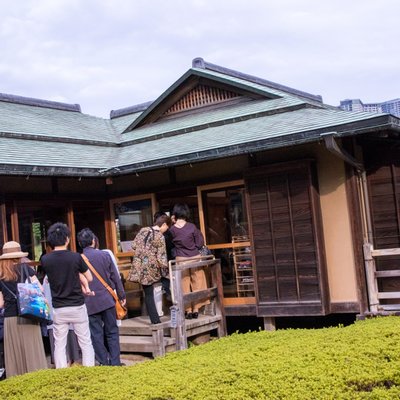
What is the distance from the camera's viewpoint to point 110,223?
10.8 m

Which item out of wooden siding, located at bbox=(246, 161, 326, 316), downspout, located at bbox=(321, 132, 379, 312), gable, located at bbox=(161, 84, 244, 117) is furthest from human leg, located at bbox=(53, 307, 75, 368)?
gable, located at bbox=(161, 84, 244, 117)

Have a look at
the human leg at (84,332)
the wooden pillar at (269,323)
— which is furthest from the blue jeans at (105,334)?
the wooden pillar at (269,323)

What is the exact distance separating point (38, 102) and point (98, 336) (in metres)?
7.76

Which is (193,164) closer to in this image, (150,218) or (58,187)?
(150,218)

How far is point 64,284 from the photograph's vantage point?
6.26m

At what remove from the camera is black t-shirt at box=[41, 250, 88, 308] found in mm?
6238

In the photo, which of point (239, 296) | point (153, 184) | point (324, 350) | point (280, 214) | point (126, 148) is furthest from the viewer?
point (126, 148)

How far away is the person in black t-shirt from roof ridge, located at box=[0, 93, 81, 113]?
23.7 ft

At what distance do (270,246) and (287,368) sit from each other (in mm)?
4809

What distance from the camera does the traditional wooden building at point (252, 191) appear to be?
8359mm

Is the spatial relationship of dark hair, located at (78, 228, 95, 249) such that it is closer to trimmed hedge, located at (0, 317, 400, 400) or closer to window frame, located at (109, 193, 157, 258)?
trimmed hedge, located at (0, 317, 400, 400)

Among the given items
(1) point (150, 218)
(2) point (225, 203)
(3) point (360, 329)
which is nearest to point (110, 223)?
(1) point (150, 218)

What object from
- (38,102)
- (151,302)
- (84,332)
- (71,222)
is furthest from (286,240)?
(38,102)

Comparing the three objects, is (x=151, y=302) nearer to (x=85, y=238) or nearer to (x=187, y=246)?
(x=187, y=246)
